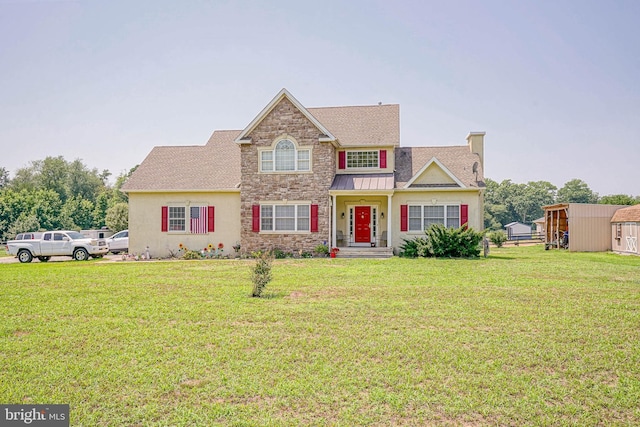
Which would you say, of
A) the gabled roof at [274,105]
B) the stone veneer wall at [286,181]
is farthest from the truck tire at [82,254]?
the gabled roof at [274,105]

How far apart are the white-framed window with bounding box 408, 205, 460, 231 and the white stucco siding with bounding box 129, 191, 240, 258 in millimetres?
9098

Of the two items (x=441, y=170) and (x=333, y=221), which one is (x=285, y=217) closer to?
(x=333, y=221)

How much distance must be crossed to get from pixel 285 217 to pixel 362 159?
5.34 m

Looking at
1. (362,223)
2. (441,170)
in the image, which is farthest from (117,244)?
(441,170)

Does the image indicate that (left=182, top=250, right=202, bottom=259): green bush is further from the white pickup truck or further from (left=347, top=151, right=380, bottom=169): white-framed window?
(left=347, top=151, right=380, bottom=169): white-framed window

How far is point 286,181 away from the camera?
74.3 feet

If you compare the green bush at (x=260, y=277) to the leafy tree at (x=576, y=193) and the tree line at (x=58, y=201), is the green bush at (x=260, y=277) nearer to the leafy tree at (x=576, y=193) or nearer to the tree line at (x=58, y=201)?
the tree line at (x=58, y=201)

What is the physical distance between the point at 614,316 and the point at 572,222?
888 inches

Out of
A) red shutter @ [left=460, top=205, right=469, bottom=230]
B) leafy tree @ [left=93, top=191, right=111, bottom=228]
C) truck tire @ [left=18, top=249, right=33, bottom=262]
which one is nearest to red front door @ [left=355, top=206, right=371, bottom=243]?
red shutter @ [left=460, top=205, right=469, bottom=230]

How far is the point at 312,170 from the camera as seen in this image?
22469 mm

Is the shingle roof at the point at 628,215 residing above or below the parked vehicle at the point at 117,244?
above

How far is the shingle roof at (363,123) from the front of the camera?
23906 mm

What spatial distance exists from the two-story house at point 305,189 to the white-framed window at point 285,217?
5 centimetres

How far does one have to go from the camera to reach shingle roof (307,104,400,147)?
23906 millimetres
